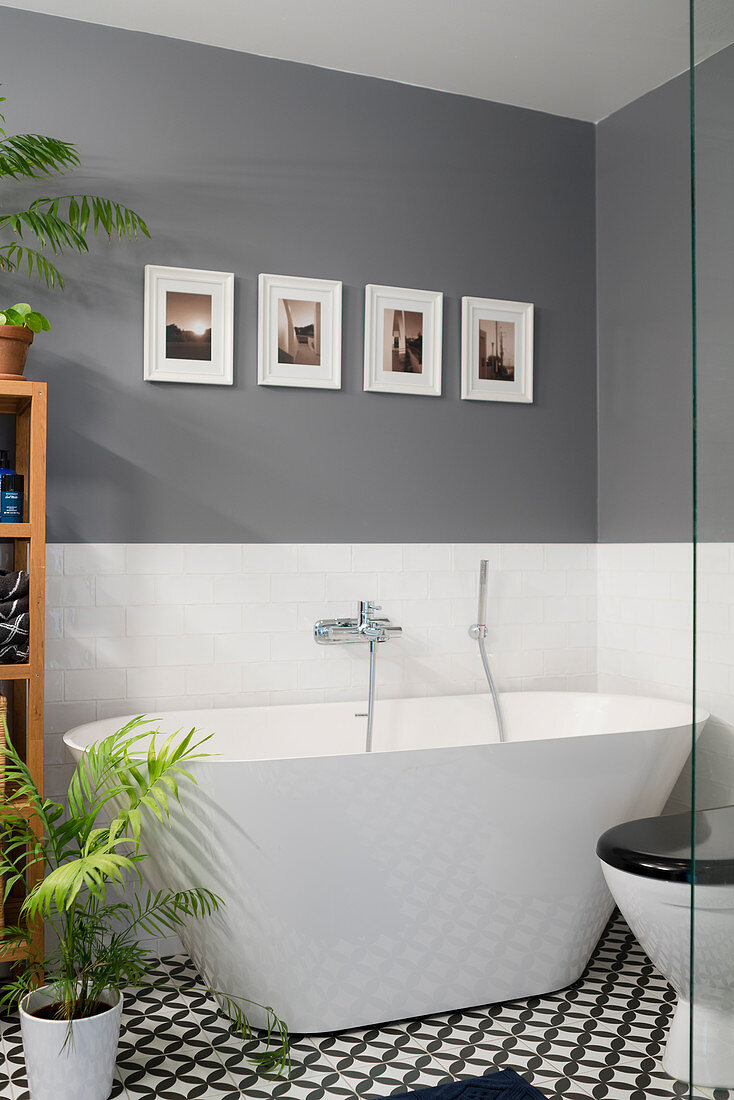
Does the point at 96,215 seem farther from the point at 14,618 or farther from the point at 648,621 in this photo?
the point at 648,621

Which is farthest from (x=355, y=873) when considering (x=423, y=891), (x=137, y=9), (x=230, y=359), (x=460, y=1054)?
(x=137, y=9)

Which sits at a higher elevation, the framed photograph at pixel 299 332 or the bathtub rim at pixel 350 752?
the framed photograph at pixel 299 332

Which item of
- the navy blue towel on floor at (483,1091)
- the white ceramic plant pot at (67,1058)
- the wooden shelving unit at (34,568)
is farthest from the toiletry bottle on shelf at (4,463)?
the navy blue towel on floor at (483,1091)

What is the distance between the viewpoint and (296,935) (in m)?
2.43

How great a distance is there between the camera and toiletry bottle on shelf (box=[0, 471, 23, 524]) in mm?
2637

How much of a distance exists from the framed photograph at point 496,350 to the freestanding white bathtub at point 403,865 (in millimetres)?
1519

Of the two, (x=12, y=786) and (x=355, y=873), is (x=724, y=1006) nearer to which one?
(x=355, y=873)

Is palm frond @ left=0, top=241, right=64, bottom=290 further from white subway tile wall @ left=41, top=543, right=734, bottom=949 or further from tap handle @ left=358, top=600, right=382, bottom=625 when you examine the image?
tap handle @ left=358, top=600, right=382, bottom=625

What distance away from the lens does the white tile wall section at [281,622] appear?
305 cm

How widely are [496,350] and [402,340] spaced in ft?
1.36

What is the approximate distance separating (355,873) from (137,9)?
275 centimetres

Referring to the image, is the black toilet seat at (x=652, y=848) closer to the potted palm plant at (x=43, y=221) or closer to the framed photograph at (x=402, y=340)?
the framed photograph at (x=402, y=340)

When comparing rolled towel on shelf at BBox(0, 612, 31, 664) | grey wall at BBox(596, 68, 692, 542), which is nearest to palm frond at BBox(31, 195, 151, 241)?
rolled towel on shelf at BBox(0, 612, 31, 664)

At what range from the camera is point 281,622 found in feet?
10.8
